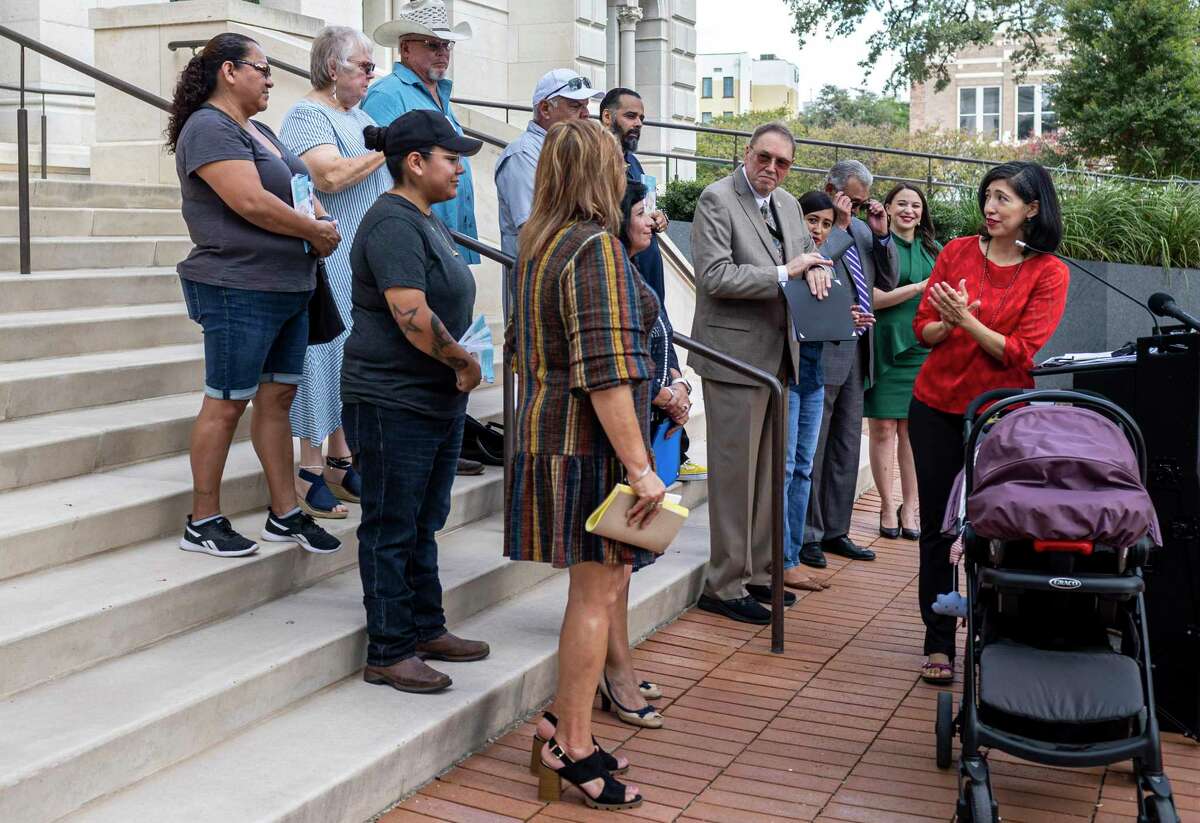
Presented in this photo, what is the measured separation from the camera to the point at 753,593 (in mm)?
6406

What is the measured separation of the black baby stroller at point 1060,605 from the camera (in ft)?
12.5

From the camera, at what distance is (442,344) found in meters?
4.32

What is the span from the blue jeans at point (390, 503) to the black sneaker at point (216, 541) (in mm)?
563

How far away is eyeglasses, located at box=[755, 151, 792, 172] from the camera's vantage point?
5.95 m

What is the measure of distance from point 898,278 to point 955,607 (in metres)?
3.44

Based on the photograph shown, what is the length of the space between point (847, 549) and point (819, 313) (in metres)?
1.77

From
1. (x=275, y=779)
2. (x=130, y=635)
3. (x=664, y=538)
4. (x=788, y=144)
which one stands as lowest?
(x=275, y=779)

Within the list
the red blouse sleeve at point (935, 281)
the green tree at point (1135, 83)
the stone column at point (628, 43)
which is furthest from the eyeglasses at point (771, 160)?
the stone column at point (628, 43)

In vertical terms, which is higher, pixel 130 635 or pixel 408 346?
pixel 408 346

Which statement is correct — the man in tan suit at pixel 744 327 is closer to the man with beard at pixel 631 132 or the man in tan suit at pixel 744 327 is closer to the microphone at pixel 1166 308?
the man with beard at pixel 631 132

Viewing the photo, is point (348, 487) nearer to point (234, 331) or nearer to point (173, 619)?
point (234, 331)

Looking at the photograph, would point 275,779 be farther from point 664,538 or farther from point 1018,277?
point 1018,277

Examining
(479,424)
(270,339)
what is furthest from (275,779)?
(479,424)

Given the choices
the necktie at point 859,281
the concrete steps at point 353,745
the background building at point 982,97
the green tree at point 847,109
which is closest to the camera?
the concrete steps at point 353,745
